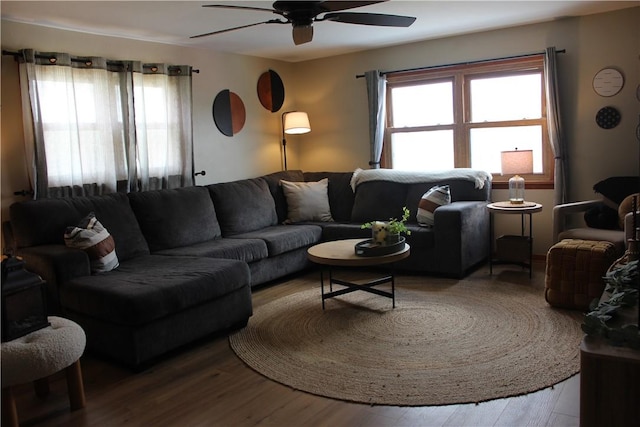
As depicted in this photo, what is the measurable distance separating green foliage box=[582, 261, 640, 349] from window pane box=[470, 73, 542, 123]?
2.89 metres

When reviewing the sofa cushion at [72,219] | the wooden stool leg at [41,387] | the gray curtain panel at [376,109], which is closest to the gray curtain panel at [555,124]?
the gray curtain panel at [376,109]

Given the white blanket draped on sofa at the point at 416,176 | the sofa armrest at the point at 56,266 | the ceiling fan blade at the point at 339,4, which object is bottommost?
the sofa armrest at the point at 56,266

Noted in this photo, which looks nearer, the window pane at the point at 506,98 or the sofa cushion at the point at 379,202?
the window pane at the point at 506,98

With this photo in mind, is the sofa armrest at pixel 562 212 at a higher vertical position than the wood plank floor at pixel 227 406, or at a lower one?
higher

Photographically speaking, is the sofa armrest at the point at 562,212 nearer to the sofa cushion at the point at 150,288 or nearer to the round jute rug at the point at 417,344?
the round jute rug at the point at 417,344

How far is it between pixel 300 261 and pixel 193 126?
1.74m

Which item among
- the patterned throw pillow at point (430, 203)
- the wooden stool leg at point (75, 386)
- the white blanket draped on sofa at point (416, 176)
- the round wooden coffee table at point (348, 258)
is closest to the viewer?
the wooden stool leg at point (75, 386)

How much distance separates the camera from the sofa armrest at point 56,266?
3.34 metres

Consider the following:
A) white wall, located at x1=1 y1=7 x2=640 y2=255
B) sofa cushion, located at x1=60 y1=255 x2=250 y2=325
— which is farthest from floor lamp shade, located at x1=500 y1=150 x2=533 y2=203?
sofa cushion, located at x1=60 y1=255 x2=250 y2=325

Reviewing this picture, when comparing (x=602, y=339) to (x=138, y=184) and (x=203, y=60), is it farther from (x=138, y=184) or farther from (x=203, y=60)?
(x=203, y=60)

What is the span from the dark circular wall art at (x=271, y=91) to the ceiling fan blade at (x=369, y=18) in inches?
106

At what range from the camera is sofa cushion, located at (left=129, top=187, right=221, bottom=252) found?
437 cm

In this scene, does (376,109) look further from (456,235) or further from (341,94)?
(456,235)

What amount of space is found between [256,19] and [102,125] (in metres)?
1.56
